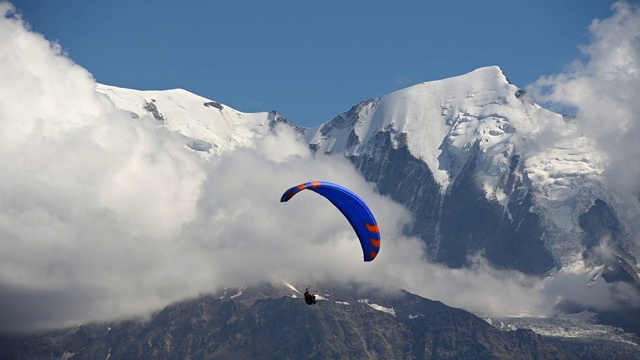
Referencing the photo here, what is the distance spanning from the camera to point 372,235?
16925cm

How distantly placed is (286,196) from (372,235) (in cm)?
1647

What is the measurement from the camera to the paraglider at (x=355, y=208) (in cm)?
16275

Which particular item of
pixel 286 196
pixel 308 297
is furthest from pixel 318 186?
pixel 308 297

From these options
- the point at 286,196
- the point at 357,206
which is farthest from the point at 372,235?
the point at 286,196

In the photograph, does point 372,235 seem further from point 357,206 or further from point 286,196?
point 286,196

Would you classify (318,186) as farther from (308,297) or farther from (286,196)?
(308,297)

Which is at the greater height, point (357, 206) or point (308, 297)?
point (357, 206)

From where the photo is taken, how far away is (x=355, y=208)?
547 ft

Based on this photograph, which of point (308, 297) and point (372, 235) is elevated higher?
point (372, 235)

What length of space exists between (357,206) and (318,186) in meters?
7.42

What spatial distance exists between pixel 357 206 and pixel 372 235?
237 inches

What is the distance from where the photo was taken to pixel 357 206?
165875 millimetres

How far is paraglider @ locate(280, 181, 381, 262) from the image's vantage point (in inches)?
6407

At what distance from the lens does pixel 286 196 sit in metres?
160
